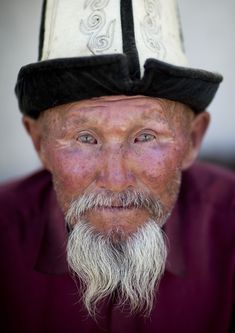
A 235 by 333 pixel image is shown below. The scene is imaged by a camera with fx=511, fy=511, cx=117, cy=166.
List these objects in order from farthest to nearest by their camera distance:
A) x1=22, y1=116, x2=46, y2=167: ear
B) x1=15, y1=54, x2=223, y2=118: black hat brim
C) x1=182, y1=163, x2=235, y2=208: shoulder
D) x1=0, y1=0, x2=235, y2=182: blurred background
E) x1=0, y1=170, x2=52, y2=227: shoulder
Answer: x1=0, y1=0, x2=235, y2=182: blurred background < x1=182, y1=163, x2=235, y2=208: shoulder < x1=0, y1=170, x2=52, y2=227: shoulder < x1=22, y1=116, x2=46, y2=167: ear < x1=15, y1=54, x2=223, y2=118: black hat brim

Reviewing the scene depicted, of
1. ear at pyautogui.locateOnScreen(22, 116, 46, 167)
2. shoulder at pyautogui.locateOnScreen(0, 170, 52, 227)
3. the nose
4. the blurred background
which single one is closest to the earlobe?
ear at pyautogui.locateOnScreen(22, 116, 46, 167)

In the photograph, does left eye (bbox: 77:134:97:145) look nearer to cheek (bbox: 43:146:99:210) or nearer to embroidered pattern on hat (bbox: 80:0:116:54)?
cheek (bbox: 43:146:99:210)

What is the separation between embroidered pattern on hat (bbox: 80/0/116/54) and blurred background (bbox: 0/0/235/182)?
95 cm

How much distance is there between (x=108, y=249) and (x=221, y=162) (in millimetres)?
1560

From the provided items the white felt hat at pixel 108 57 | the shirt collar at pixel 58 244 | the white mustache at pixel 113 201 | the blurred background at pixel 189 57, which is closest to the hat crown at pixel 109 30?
the white felt hat at pixel 108 57

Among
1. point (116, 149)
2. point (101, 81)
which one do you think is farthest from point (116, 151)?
point (101, 81)

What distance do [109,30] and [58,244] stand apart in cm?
83

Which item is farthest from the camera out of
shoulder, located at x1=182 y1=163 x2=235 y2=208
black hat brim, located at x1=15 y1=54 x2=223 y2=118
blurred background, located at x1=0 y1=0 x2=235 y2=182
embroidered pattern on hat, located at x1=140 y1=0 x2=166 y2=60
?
blurred background, located at x1=0 y1=0 x2=235 y2=182

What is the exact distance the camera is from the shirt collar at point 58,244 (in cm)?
188

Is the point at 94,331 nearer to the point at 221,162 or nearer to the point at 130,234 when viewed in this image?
the point at 130,234

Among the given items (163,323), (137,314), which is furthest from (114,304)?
(163,323)

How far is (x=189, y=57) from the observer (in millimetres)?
2764

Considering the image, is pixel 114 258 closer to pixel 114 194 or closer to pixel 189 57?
pixel 114 194

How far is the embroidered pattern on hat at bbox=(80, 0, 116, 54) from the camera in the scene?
1.50 meters
